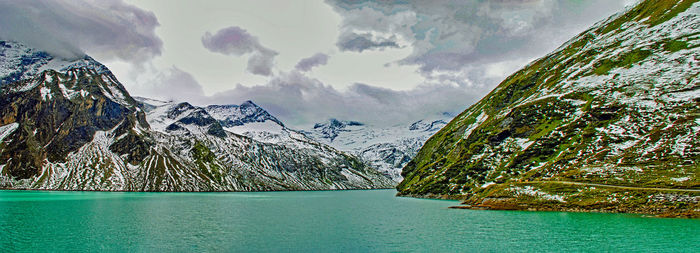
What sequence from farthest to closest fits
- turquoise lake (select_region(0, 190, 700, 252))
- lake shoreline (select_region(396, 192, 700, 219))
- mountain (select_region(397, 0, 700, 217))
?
mountain (select_region(397, 0, 700, 217))
lake shoreline (select_region(396, 192, 700, 219))
turquoise lake (select_region(0, 190, 700, 252))

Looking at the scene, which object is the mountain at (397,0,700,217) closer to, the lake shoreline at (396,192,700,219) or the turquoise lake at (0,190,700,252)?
the lake shoreline at (396,192,700,219)

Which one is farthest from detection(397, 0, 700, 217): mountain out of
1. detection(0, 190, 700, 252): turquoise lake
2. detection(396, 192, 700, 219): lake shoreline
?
detection(0, 190, 700, 252): turquoise lake

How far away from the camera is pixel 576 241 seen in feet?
195

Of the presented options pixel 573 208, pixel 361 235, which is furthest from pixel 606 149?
pixel 361 235

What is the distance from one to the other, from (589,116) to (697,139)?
149 ft

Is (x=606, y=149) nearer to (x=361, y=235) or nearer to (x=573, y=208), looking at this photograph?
(x=573, y=208)

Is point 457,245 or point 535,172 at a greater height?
point 535,172

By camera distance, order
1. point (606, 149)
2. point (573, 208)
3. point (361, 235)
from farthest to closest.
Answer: point (606, 149)
point (573, 208)
point (361, 235)

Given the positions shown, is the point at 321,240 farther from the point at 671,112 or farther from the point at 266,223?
the point at 671,112

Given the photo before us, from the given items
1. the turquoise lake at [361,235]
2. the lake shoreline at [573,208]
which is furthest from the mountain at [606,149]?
the turquoise lake at [361,235]

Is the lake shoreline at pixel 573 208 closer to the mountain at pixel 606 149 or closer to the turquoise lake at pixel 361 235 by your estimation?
the mountain at pixel 606 149

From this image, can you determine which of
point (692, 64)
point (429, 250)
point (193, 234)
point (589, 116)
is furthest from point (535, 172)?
point (193, 234)

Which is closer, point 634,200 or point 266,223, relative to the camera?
point 266,223

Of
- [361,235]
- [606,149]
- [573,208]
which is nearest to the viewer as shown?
[361,235]
